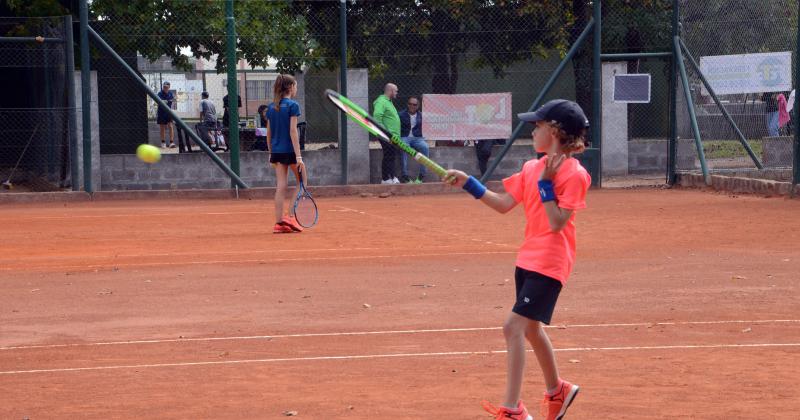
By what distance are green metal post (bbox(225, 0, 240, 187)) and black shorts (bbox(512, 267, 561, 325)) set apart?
13.9m

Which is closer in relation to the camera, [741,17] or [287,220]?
[287,220]

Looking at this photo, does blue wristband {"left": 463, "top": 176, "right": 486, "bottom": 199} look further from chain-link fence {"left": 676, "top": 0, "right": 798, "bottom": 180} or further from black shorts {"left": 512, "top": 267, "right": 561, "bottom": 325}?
chain-link fence {"left": 676, "top": 0, "right": 798, "bottom": 180}

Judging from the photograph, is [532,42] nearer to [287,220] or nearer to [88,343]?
[287,220]

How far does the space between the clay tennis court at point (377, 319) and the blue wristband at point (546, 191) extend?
111 centimetres

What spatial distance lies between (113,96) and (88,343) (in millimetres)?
12821

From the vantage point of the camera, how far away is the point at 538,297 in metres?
5.10

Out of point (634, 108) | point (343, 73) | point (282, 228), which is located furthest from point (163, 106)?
point (634, 108)

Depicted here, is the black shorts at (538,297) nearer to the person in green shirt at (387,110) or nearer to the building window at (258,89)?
the person in green shirt at (387,110)

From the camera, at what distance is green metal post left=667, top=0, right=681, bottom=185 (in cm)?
1914

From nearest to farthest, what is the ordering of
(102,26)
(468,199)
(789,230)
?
(789,230) < (468,199) < (102,26)

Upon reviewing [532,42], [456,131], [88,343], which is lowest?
[88,343]

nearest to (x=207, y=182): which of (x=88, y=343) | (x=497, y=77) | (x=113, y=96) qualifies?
(x=113, y=96)

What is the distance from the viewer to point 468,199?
17.7 metres

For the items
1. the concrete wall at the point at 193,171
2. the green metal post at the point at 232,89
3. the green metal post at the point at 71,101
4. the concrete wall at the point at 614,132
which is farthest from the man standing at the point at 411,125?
the green metal post at the point at 71,101
